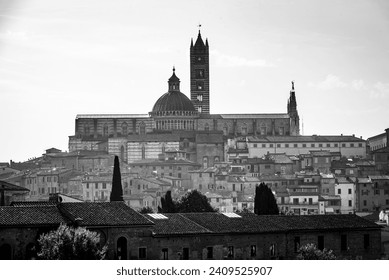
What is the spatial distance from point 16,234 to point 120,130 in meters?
70.2

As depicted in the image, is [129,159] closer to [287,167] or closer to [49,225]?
[287,167]

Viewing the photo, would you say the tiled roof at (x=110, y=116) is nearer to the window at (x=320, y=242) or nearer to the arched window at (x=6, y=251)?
the window at (x=320, y=242)

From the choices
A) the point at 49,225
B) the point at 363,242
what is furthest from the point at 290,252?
the point at 49,225

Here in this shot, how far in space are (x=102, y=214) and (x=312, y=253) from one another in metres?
3.53

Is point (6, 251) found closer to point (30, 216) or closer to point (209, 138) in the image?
point (30, 216)

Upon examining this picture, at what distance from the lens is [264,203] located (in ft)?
107

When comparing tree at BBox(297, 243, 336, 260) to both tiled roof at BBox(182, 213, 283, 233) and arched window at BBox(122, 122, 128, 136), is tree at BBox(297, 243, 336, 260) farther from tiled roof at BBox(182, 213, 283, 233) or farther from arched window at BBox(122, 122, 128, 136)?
arched window at BBox(122, 122, 128, 136)

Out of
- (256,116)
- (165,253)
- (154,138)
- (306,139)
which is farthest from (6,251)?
(256,116)

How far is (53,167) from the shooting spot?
76.3 metres

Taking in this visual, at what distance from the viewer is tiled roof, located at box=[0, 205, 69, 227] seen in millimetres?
19938

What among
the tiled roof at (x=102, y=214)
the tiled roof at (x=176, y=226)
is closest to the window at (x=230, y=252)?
the tiled roof at (x=176, y=226)

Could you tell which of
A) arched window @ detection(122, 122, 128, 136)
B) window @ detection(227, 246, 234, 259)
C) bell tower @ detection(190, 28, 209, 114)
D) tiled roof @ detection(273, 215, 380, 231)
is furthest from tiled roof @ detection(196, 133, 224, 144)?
window @ detection(227, 246, 234, 259)

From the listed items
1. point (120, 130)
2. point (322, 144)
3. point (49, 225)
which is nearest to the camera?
point (49, 225)

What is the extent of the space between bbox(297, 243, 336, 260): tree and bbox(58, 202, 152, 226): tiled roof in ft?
8.57
